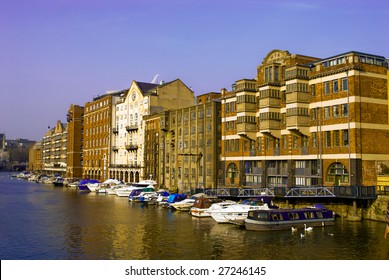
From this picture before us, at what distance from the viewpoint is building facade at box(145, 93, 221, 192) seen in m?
94.9

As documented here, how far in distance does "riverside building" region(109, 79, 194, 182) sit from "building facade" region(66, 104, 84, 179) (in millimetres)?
43985

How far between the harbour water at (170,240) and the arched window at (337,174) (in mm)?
6868

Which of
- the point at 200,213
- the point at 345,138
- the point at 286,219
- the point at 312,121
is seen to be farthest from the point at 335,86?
the point at 200,213

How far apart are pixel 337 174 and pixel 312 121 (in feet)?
31.3

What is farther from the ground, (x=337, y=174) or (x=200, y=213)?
(x=337, y=174)

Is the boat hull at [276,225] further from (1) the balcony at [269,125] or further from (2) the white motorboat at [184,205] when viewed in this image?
(1) the balcony at [269,125]

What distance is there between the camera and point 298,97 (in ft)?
226

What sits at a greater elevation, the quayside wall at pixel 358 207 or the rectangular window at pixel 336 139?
the rectangular window at pixel 336 139

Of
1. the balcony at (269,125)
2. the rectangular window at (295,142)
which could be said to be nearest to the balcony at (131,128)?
the balcony at (269,125)

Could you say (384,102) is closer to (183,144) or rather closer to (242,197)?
(242,197)

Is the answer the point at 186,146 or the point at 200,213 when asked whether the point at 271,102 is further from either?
the point at 186,146

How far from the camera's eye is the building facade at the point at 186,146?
94875 mm

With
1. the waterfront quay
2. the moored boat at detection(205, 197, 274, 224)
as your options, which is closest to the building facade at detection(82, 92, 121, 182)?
the waterfront quay

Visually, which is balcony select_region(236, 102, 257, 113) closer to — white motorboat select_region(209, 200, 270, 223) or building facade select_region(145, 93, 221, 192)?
building facade select_region(145, 93, 221, 192)
